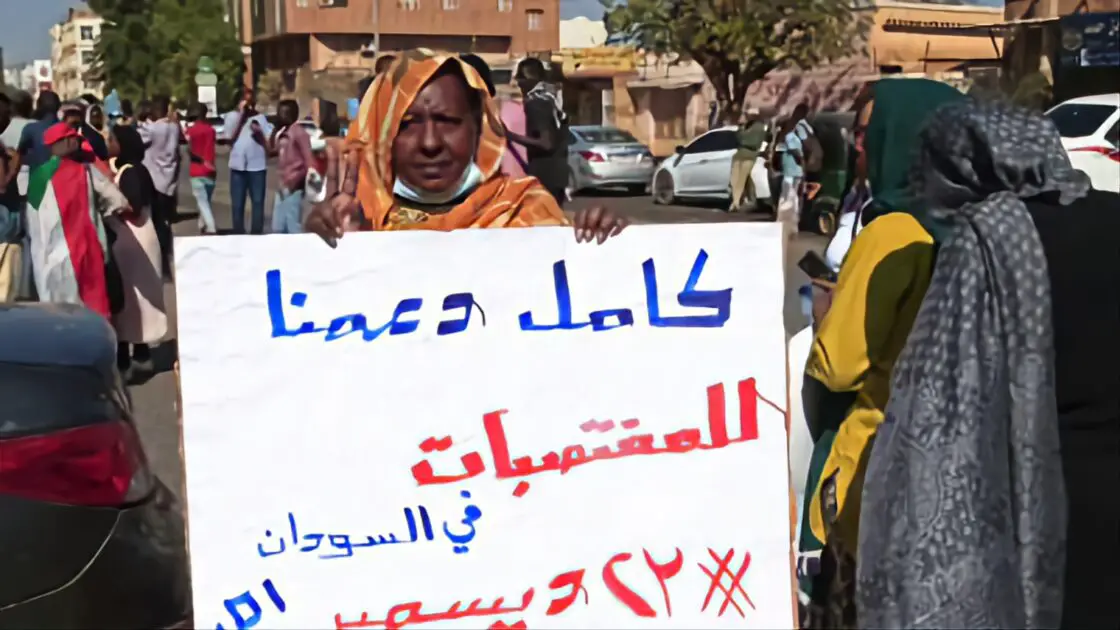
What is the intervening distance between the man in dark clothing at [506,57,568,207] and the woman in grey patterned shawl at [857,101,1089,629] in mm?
5592

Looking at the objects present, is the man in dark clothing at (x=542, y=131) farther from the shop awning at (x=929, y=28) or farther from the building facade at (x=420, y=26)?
the building facade at (x=420, y=26)

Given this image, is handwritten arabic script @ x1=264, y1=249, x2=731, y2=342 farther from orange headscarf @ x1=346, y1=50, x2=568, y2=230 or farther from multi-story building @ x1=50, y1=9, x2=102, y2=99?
multi-story building @ x1=50, y1=9, x2=102, y2=99

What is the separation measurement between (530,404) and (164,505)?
1103 millimetres

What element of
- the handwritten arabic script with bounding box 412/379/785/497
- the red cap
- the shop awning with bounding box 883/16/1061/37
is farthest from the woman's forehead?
the shop awning with bounding box 883/16/1061/37

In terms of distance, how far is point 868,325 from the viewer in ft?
8.04

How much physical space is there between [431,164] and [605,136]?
19.0 m

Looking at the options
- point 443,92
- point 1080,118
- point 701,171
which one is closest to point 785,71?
Result: point 701,171

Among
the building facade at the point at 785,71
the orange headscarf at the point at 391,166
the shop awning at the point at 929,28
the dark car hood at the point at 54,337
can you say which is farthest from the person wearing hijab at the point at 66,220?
the shop awning at the point at 929,28

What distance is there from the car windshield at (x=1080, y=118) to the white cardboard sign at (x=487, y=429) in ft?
36.7

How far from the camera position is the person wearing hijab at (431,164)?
9.47 feet

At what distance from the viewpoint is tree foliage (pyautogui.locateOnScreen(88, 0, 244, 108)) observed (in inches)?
2781

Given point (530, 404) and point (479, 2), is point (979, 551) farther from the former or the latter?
point (479, 2)

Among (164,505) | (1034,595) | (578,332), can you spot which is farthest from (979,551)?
(164,505)

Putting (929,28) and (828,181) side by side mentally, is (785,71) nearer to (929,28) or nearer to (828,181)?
(929,28)
